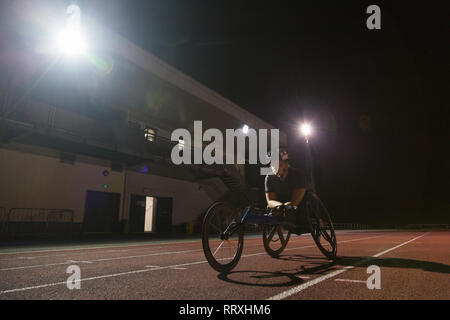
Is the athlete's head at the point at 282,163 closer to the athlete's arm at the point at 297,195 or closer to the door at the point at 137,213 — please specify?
the athlete's arm at the point at 297,195

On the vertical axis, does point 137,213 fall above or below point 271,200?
below

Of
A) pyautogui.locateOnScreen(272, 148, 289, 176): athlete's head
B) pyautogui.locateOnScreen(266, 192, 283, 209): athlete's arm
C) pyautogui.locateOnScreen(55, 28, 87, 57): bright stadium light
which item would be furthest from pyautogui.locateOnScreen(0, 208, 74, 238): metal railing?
pyautogui.locateOnScreen(272, 148, 289, 176): athlete's head

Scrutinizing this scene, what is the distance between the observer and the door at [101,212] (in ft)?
58.4

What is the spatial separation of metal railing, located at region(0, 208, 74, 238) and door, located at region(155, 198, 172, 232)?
7652mm

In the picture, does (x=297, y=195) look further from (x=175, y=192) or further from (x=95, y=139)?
(x=175, y=192)

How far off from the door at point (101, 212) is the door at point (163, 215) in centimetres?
424

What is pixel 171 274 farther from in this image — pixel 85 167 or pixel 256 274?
pixel 85 167

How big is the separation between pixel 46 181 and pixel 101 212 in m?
3.85

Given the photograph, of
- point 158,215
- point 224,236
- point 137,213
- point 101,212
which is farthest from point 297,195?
point 158,215

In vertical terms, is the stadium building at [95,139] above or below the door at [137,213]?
above

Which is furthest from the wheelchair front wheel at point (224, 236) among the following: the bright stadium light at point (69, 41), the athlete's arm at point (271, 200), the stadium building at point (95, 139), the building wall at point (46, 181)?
the building wall at point (46, 181)

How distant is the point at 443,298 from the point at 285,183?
9.15 ft

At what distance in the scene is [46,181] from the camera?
1571cm
